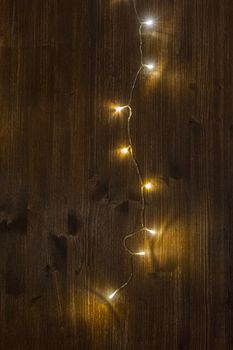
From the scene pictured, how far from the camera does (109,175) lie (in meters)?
1.65

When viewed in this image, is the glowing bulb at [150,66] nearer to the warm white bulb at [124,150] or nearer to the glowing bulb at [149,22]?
the glowing bulb at [149,22]

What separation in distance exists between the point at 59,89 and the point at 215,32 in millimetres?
688

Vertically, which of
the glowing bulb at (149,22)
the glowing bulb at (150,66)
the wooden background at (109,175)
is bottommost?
the wooden background at (109,175)

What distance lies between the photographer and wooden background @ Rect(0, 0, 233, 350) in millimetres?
1613

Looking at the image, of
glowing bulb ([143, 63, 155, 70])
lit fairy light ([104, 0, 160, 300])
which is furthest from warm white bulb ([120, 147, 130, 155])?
glowing bulb ([143, 63, 155, 70])

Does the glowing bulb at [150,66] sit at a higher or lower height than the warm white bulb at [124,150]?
higher

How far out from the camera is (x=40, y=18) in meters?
1.71

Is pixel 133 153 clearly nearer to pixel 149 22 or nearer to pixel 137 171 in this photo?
pixel 137 171

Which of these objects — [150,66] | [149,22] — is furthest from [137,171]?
[149,22]

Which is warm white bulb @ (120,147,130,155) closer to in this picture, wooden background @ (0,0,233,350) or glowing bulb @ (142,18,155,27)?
wooden background @ (0,0,233,350)

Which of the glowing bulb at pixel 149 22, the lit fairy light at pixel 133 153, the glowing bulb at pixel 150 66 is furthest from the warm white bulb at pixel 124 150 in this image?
the glowing bulb at pixel 149 22

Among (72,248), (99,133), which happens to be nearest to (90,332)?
(72,248)

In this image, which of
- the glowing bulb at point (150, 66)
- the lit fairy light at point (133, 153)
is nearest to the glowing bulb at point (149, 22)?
the lit fairy light at point (133, 153)

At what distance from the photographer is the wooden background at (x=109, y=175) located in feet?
5.29
